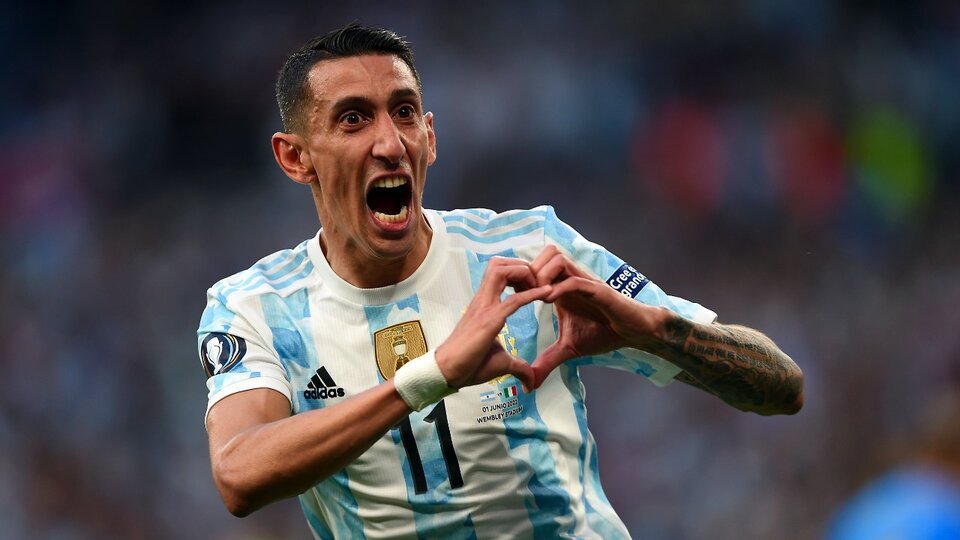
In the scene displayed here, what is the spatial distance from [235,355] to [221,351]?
0.21ft

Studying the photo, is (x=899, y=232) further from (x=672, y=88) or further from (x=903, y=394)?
(x=672, y=88)

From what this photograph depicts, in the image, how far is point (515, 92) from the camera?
7309 mm

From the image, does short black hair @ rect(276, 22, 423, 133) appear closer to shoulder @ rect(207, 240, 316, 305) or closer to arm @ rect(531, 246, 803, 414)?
shoulder @ rect(207, 240, 316, 305)

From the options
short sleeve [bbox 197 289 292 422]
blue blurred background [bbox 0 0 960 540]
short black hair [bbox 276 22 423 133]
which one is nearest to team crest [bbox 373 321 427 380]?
short sleeve [bbox 197 289 292 422]

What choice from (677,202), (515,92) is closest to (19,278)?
(515,92)

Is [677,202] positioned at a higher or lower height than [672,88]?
lower

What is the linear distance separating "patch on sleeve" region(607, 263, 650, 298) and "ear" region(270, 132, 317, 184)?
1026mm

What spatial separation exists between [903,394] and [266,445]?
490 centimetres

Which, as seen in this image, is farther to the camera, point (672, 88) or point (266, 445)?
point (672, 88)

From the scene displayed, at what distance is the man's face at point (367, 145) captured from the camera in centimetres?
336

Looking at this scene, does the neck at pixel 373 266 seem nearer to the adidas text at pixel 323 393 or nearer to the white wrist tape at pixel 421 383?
the adidas text at pixel 323 393

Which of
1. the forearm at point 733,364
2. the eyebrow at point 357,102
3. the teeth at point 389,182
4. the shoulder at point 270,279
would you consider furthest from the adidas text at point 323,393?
the forearm at point 733,364

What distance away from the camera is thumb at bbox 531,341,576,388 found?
2939 mm

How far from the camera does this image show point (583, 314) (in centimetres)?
299
